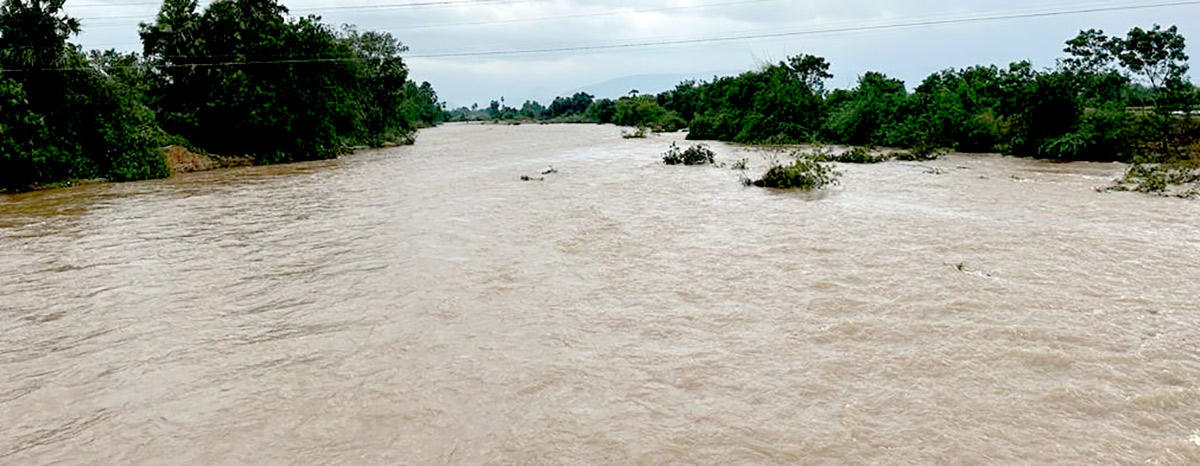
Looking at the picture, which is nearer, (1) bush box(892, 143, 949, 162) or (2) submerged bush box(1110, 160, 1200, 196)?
(2) submerged bush box(1110, 160, 1200, 196)

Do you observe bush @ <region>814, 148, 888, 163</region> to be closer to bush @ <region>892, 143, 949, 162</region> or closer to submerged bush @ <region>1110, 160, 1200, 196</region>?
bush @ <region>892, 143, 949, 162</region>

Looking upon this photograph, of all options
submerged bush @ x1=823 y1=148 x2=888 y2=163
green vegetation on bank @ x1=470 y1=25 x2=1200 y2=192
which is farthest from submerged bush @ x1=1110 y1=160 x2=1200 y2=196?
submerged bush @ x1=823 y1=148 x2=888 y2=163

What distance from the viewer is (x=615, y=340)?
5.23m

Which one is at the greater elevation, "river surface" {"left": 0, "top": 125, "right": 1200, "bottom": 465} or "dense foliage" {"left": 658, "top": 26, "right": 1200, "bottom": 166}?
"dense foliage" {"left": 658, "top": 26, "right": 1200, "bottom": 166}

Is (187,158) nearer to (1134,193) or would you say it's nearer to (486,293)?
(486,293)

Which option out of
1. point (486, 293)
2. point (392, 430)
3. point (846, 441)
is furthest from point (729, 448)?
point (486, 293)

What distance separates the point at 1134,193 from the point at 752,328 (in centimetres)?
1103

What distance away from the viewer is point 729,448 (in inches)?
139

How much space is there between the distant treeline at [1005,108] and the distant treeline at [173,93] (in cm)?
1893

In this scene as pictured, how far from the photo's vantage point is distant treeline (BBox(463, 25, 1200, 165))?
61.3ft

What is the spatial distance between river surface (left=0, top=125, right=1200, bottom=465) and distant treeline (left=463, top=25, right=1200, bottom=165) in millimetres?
9613

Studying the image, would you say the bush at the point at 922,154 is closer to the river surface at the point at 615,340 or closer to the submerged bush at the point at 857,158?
the submerged bush at the point at 857,158

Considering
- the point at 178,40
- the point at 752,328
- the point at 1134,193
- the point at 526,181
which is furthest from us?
the point at 178,40

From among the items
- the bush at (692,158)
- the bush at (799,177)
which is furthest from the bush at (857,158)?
the bush at (799,177)
